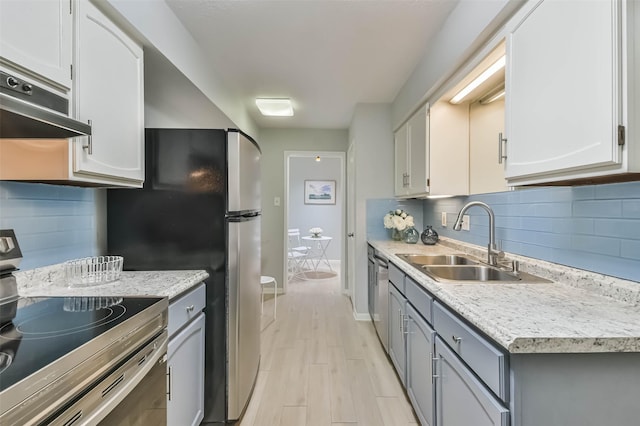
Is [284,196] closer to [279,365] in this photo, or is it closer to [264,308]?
[264,308]

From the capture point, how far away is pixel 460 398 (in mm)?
1165

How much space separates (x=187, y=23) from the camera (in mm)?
1975

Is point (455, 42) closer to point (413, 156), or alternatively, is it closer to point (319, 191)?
point (413, 156)

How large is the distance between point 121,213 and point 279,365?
5.39 ft

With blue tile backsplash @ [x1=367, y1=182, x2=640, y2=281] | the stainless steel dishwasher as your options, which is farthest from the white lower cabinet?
blue tile backsplash @ [x1=367, y1=182, x2=640, y2=281]

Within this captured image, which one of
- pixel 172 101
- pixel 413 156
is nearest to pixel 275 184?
pixel 172 101

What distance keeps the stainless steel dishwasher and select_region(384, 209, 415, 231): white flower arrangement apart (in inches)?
15.7

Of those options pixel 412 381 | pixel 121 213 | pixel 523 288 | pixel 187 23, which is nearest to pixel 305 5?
pixel 187 23

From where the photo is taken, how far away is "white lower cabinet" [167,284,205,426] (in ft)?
4.42

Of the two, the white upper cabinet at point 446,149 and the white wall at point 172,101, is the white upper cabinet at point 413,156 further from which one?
the white wall at point 172,101

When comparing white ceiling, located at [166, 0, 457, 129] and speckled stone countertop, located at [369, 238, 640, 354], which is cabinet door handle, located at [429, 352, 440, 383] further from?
white ceiling, located at [166, 0, 457, 129]

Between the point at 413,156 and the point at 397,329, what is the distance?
148 centimetres

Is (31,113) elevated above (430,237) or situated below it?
A: above

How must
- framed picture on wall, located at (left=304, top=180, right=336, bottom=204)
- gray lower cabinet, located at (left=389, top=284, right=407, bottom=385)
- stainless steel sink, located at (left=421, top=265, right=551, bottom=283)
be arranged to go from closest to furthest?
stainless steel sink, located at (left=421, top=265, right=551, bottom=283) < gray lower cabinet, located at (left=389, top=284, right=407, bottom=385) < framed picture on wall, located at (left=304, top=180, right=336, bottom=204)
